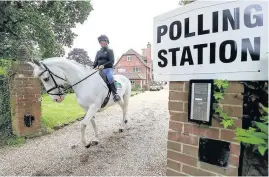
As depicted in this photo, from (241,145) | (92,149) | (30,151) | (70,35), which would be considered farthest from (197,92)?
(70,35)

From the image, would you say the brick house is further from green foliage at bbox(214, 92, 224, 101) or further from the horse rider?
green foliage at bbox(214, 92, 224, 101)

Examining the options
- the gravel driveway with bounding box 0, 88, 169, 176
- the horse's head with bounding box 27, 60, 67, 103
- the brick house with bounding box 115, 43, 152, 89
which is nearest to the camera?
the gravel driveway with bounding box 0, 88, 169, 176

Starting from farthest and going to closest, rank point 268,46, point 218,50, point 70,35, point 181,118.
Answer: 1. point 70,35
2. point 181,118
3. point 218,50
4. point 268,46

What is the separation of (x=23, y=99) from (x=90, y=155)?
111 inches

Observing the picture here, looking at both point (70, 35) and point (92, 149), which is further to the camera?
point (70, 35)

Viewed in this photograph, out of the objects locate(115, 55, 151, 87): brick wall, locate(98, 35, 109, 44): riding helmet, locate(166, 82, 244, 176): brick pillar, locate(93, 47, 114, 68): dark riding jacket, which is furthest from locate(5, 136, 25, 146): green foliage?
locate(115, 55, 151, 87): brick wall

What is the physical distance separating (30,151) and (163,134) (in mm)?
3578

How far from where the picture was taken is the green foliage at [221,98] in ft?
6.03

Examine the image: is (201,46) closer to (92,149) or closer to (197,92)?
(197,92)

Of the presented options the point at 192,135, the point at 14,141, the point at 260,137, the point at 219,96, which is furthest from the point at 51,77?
the point at 260,137

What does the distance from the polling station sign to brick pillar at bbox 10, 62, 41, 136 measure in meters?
5.34

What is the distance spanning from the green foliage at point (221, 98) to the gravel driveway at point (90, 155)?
2.67 metres

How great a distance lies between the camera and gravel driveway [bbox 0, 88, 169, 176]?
4473 millimetres

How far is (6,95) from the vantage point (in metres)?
6.59
